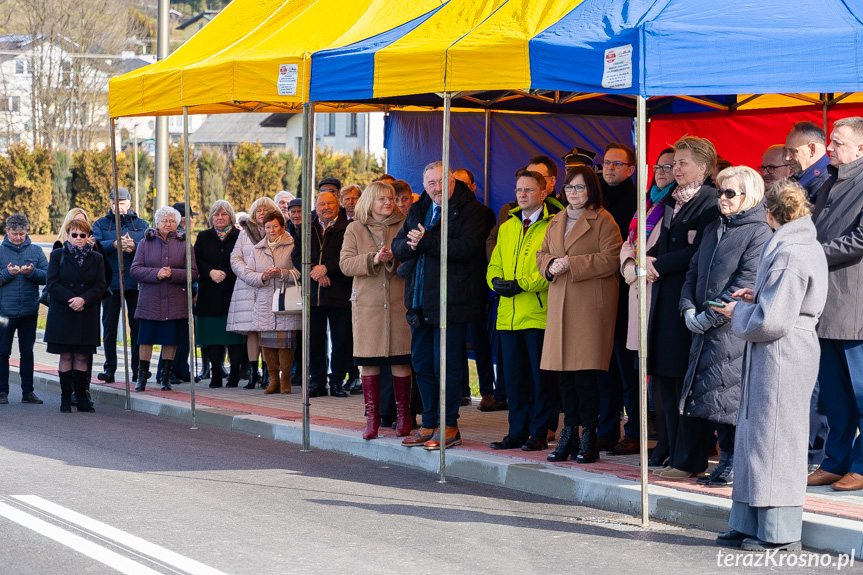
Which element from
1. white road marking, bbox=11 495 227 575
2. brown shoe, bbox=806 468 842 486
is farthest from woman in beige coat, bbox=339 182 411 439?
brown shoe, bbox=806 468 842 486

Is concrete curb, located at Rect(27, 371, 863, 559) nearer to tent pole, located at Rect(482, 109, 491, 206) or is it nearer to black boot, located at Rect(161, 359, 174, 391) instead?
black boot, located at Rect(161, 359, 174, 391)

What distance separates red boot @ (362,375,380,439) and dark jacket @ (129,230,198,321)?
374cm

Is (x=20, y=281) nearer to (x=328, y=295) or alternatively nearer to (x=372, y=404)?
(x=328, y=295)

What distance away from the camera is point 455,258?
29.0 ft

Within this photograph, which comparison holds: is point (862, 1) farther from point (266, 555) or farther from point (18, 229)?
point (18, 229)

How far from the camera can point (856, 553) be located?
20.3ft

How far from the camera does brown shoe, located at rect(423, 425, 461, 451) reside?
9.00m

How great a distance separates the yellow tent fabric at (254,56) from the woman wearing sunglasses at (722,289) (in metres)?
3.32

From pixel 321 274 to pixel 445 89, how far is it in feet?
13.6

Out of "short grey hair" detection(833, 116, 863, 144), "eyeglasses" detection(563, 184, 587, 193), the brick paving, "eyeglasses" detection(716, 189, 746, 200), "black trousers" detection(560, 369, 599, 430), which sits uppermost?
"short grey hair" detection(833, 116, 863, 144)

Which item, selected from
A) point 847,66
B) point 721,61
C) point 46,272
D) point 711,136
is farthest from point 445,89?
point 46,272

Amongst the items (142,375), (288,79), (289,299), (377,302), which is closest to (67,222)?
(142,375)

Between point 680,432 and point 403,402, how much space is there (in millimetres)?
2556

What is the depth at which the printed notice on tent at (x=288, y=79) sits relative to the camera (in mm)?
9172
